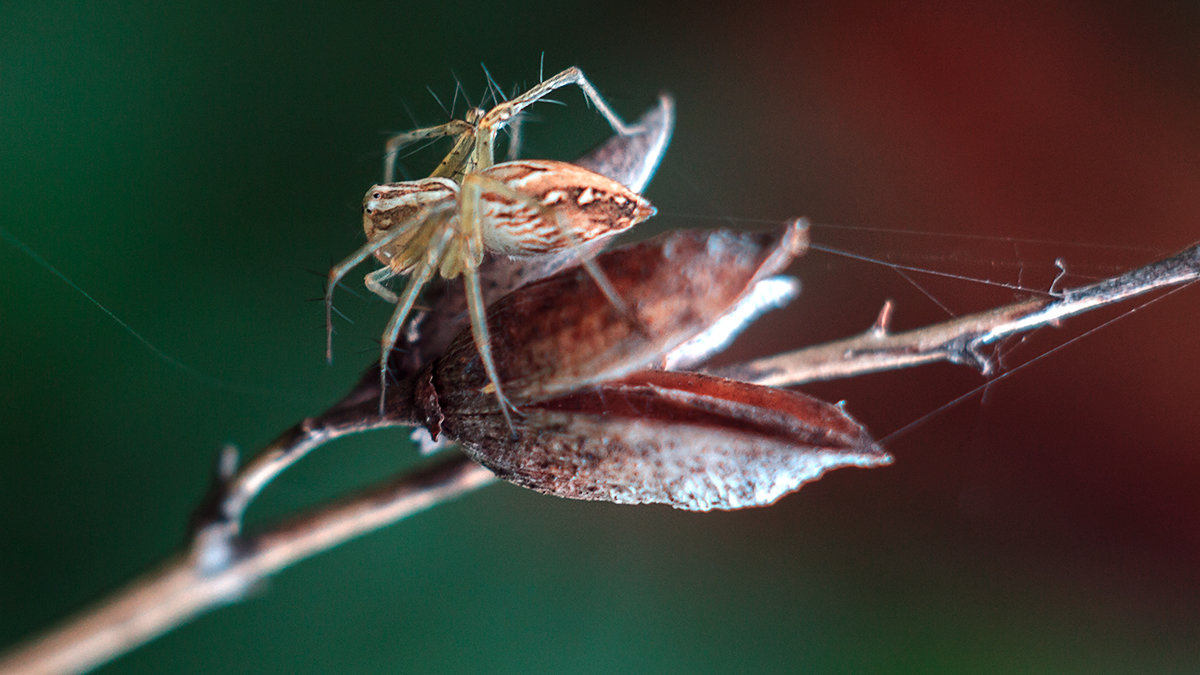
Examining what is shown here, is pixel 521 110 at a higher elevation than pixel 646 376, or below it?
higher

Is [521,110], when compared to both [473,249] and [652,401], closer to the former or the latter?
[473,249]

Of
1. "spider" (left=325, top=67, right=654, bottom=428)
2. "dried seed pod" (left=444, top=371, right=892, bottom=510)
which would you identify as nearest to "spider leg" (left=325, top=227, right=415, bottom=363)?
"spider" (left=325, top=67, right=654, bottom=428)

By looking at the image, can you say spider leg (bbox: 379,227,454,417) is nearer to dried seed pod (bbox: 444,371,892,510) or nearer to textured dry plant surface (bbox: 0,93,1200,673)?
textured dry plant surface (bbox: 0,93,1200,673)

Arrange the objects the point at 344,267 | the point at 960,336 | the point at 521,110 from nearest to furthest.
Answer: the point at 960,336, the point at 344,267, the point at 521,110

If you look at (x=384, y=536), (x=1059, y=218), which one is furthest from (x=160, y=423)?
(x=1059, y=218)

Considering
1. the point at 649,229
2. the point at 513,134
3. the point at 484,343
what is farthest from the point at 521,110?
the point at 484,343

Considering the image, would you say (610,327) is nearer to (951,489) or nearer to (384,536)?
(951,489)

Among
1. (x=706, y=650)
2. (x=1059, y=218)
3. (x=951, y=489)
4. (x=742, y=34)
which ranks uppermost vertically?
(x=742, y=34)
